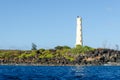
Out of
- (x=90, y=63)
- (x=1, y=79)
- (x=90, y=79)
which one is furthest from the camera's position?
(x=90, y=63)

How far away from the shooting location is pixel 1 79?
62.8 metres

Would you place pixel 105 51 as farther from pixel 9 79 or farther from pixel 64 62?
pixel 9 79

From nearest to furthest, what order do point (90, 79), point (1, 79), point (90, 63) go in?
point (1, 79) < point (90, 79) < point (90, 63)

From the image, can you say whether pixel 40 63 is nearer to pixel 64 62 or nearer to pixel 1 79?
pixel 64 62

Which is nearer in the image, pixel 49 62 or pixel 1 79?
pixel 1 79

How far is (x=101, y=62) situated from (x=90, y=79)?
12907 cm

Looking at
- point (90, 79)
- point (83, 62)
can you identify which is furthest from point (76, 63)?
point (90, 79)

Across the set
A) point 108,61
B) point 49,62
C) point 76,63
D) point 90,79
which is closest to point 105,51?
point 108,61

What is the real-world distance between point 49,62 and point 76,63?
15413mm

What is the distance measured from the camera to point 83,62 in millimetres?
194250

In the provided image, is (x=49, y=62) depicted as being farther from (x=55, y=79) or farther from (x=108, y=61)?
(x=55, y=79)

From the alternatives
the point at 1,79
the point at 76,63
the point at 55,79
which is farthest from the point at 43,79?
the point at 76,63

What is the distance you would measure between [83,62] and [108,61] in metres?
14.3

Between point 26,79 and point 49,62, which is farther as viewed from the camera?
point 49,62
